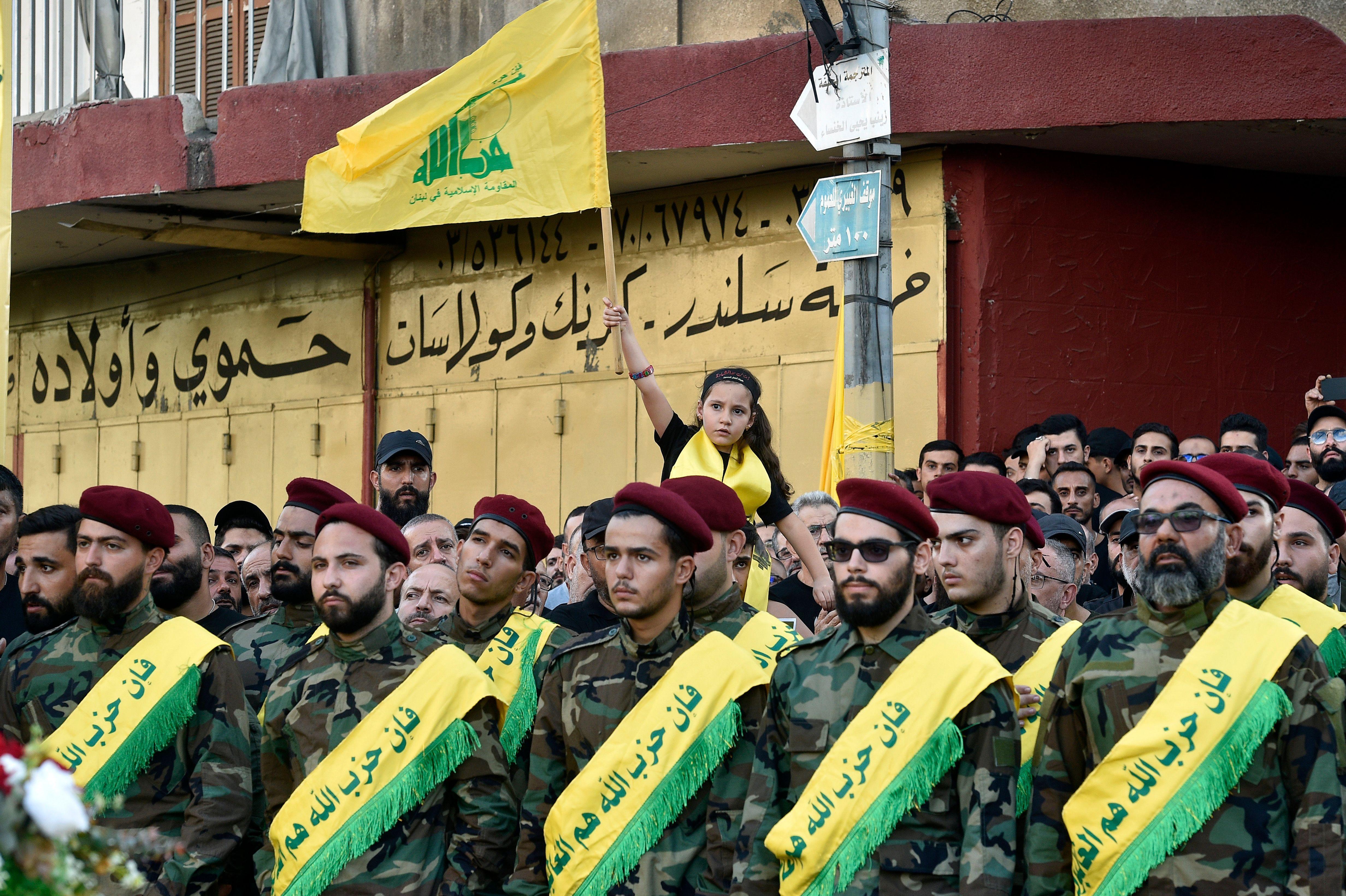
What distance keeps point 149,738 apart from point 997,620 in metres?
2.35

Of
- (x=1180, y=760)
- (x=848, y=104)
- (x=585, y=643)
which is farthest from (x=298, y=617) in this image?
(x=848, y=104)

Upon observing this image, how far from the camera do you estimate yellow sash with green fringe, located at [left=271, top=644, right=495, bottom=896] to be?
14.9ft

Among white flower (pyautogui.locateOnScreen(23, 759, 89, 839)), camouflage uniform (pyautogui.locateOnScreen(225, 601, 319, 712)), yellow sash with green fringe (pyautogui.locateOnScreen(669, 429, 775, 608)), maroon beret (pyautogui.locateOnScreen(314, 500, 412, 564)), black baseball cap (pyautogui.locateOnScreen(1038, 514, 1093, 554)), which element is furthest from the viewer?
yellow sash with green fringe (pyautogui.locateOnScreen(669, 429, 775, 608))

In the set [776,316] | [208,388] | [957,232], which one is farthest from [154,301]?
[957,232]

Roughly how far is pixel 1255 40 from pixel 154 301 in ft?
31.6

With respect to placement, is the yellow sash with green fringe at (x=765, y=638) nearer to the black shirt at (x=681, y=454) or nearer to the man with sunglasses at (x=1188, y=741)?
the man with sunglasses at (x=1188, y=741)

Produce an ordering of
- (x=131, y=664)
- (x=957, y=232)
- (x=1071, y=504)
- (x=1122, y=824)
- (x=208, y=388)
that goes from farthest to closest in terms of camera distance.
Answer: (x=208, y=388) < (x=957, y=232) < (x=1071, y=504) < (x=131, y=664) < (x=1122, y=824)

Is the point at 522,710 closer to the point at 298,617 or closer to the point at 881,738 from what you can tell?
the point at 298,617

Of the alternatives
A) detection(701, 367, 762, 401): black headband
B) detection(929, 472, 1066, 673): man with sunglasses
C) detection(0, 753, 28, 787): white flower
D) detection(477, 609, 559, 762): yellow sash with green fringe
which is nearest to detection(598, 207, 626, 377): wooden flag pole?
detection(701, 367, 762, 401): black headband

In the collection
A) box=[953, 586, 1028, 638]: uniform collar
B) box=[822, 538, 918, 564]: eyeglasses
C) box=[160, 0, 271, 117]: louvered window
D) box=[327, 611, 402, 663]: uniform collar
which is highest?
box=[160, 0, 271, 117]: louvered window

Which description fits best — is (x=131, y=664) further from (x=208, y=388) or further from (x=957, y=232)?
(x=208, y=388)

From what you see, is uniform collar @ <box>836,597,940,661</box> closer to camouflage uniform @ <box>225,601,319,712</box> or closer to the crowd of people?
the crowd of people

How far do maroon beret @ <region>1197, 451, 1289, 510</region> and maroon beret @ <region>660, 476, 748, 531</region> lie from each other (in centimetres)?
131

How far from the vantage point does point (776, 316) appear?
1138 cm
